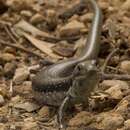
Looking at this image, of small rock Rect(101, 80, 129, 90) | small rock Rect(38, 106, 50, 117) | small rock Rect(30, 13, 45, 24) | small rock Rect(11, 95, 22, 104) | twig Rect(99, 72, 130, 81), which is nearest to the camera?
small rock Rect(38, 106, 50, 117)

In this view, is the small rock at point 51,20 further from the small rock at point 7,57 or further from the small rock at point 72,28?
the small rock at point 7,57

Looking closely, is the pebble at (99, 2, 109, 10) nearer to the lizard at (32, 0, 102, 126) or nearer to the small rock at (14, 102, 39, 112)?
the lizard at (32, 0, 102, 126)

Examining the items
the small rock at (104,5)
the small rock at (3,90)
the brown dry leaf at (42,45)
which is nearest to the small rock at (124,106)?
the small rock at (3,90)

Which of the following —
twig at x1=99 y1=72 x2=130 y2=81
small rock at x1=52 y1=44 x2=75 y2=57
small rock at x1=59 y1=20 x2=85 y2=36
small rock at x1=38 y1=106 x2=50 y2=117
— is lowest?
small rock at x1=38 y1=106 x2=50 y2=117

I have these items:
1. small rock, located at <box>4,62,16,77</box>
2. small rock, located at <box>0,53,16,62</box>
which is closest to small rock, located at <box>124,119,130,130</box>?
small rock, located at <box>4,62,16,77</box>

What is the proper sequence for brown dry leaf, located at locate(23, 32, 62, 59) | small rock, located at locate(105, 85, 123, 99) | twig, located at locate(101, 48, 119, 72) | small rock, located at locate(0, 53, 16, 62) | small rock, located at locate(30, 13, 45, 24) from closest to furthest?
small rock, located at locate(105, 85, 123, 99) → twig, located at locate(101, 48, 119, 72) → small rock, located at locate(0, 53, 16, 62) → brown dry leaf, located at locate(23, 32, 62, 59) → small rock, located at locate(30, 13, 45, 24)

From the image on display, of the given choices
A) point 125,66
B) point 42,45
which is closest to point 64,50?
point 42,45
